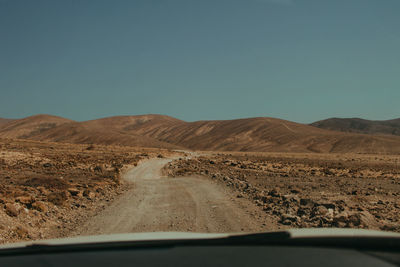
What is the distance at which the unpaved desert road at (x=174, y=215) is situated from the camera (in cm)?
984

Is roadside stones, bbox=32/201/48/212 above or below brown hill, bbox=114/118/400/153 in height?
below

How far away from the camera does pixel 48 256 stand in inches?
134

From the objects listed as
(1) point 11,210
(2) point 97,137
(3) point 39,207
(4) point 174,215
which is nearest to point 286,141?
(2) point 97,137

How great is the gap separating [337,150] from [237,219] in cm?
13342

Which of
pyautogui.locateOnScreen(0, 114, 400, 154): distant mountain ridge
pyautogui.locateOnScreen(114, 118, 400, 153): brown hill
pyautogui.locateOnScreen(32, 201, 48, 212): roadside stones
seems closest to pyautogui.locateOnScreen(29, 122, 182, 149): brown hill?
pyautogui.locateOnScreen(0, 114, 400, 154): distant mountain ridge

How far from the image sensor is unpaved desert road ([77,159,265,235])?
9844mm

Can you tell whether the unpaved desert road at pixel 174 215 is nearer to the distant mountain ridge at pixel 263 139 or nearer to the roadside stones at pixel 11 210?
the roadside stones at pixel 11 210

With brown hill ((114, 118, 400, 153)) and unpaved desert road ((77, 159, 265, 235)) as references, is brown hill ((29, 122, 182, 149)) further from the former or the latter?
unpaved desert road ((77, 159, 265, 235))

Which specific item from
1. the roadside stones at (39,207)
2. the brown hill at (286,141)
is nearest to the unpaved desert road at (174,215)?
the roadside stones at (39,207)

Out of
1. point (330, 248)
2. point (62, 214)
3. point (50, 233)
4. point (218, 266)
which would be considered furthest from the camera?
point (62, 214)

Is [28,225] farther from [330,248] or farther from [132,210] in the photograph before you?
[330,248]

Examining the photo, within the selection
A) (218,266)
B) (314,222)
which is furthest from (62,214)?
(218,266)

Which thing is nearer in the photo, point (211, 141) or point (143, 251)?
point (143, 251)

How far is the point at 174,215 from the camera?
11633mm
